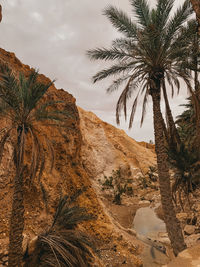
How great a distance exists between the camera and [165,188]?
23.0ft

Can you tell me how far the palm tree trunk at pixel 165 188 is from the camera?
6.62 m

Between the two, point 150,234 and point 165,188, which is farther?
point 150,234

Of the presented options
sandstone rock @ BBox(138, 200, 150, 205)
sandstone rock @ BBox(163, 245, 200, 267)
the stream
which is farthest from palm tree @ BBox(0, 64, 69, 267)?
sandstone rock @ BBox(138, 200, 150, 205)

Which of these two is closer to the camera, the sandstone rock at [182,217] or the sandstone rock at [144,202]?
the sandstone rock at [182,217]

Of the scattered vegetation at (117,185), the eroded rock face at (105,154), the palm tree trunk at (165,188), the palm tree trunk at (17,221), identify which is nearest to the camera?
the palm tree trunk at (17,221)

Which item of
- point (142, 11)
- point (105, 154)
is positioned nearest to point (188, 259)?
point (142, 11)

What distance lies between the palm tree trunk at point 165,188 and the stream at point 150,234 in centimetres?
367

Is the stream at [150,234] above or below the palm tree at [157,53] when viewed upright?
below

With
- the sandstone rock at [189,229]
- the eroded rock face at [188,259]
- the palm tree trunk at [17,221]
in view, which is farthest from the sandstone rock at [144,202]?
the eroded rock face at [188,259]

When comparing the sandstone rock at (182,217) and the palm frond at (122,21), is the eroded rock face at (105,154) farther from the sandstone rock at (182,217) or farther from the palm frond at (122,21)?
the palm frond at (122,21)

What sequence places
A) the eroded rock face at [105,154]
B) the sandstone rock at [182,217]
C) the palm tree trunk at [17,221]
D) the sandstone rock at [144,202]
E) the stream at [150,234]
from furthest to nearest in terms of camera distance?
the eroded rock face at [105,154], the sandstone rock at [144,202], the sandstone rock at [182,217], the stream at [150,234], the palm tree trunk at [17,221]

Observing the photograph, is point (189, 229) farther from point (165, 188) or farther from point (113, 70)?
point (113, 70)

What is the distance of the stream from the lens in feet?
31.3

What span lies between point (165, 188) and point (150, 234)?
10.1 metres
